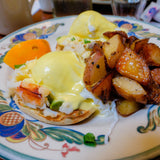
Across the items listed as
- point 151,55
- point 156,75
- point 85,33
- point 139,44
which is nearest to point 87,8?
point 85,33

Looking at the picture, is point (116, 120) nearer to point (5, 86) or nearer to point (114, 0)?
point (5, 86)

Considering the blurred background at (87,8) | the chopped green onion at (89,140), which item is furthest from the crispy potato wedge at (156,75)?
the blurred background at (87,8)

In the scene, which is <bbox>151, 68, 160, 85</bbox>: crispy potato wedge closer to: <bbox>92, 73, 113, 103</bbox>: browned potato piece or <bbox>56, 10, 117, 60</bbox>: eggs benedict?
<bbox>92, 73, 113, 103</bbox>: browned potato piece

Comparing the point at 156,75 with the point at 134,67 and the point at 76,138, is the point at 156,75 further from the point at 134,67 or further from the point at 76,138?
the point at 76,138

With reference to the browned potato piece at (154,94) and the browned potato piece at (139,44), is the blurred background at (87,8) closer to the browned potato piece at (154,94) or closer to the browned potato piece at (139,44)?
the browned potato piece at (139,44)

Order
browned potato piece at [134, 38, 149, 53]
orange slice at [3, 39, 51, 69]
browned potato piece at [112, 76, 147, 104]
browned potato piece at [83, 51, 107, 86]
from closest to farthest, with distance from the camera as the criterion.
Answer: browned potato piece at [112, 76, 147, 104] → browned potato piece at [83, 51, 107, 86] → browned potato piece at [134, 38, 149, 53] → orange slice at [3, 39, 51, 69]

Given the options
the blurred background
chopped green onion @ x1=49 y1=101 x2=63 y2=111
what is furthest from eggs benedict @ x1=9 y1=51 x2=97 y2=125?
the blurred background
